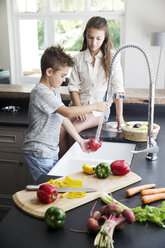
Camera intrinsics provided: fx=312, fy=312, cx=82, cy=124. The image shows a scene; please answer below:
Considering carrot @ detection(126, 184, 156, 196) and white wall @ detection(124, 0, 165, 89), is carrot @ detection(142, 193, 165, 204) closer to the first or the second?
carrot @ detection(126, 184, 156, 196)

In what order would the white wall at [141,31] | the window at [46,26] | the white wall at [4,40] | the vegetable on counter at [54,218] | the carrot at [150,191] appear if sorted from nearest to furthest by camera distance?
1. the vegetable on counter at [54,218]
2. the carrot at [150,191]
3. the white wall at [141,31]
4. the window at [46,26]
5. the white wall at [4,40]

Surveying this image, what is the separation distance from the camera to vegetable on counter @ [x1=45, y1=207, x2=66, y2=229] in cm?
108

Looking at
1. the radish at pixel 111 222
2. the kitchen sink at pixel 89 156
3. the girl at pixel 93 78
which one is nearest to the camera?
the radish at pixel 111 222

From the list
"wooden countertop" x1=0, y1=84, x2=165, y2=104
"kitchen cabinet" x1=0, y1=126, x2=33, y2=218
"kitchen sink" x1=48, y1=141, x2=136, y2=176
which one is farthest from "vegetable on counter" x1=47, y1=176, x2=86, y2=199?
"wooden countertop" x1=0, y1=84, x2=165, y2=104

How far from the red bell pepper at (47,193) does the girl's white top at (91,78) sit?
1200 mm

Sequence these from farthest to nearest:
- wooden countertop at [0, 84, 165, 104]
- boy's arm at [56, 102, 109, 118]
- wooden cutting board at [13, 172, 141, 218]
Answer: wooden countertop at [0, 84, 165, 104] → boy's arm at [56, 102, 109, 118] → wooden cutting board at [13, 172, 141, 218]

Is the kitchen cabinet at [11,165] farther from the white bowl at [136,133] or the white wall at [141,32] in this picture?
the white wall at [141,32]

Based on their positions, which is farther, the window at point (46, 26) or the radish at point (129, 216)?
the window at point (46, 26)

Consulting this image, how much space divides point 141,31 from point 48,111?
590cm

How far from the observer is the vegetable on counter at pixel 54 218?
1.08 m

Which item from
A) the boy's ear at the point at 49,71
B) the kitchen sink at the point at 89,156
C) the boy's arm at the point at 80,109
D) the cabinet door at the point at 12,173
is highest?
the boy's ear at the point at 49,71

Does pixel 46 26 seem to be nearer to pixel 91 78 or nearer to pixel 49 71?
pixel 91 78

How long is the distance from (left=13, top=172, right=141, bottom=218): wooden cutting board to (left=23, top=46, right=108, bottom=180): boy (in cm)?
43

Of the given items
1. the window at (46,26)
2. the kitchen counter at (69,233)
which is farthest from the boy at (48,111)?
the window at (46,26)
